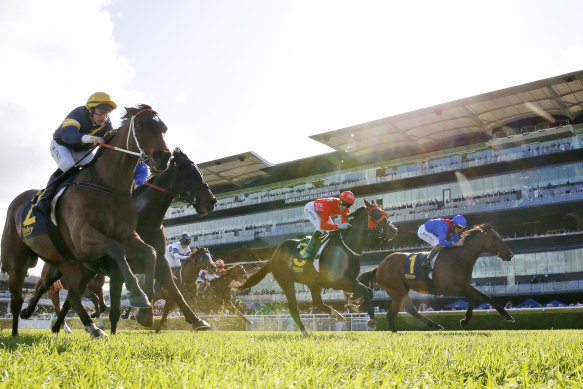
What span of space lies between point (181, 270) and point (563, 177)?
33664mm

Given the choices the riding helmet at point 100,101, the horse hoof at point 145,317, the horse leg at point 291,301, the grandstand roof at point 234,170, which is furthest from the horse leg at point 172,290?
the grandstand roof at point 234,170

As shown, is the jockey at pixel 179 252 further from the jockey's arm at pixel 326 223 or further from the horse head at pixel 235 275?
the jockey's arm at pixel 326 223

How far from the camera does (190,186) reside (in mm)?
8219

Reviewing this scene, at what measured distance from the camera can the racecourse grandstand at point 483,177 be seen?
126 ft

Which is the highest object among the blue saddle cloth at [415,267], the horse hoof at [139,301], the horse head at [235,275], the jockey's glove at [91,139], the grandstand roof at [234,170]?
the grandstand roof at [234,170]

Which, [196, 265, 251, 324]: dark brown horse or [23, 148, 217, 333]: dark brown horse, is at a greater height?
[23, 148, 217, 333]: dark brown horse

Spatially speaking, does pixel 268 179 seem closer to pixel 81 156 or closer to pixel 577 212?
pixel 577 212

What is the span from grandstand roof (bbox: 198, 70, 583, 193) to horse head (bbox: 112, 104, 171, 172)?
118 feet

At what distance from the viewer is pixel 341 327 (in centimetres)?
2016

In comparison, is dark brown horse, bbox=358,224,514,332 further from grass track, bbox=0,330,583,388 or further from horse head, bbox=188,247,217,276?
grass track, bbox=0,330,583,388

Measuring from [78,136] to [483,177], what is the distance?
4069cm

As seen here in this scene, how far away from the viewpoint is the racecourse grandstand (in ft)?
126

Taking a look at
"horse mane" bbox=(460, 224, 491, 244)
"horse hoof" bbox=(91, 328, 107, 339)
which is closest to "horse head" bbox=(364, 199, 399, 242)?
"horse mane" bbox=(460, 224, 491, 244)

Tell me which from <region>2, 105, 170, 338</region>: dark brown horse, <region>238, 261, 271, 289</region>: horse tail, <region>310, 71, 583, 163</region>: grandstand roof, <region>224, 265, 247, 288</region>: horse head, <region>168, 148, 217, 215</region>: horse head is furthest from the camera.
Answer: <region>310, 71, 583, 163</region>: grandstand roof
